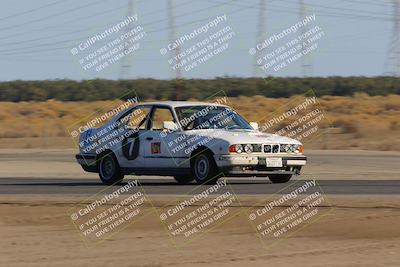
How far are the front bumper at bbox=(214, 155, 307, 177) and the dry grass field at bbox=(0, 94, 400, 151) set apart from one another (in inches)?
741

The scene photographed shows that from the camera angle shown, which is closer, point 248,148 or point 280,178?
point 248,148

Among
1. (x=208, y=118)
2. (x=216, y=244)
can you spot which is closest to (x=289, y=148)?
(x=208, y=118)

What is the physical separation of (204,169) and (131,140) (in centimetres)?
186

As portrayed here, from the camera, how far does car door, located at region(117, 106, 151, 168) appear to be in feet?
73.2

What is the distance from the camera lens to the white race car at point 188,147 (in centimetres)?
2119

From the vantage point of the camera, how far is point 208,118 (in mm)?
21938

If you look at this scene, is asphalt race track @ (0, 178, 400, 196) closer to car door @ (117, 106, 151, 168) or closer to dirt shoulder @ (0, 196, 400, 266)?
car door @ (117, 106, 151, 168)

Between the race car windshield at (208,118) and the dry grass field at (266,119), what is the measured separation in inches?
718

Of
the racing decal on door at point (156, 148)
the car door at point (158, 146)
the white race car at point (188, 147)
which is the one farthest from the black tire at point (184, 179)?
the racing decal on door at point (156, 148)

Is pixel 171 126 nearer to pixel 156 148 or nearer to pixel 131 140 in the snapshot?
pixel 156 148

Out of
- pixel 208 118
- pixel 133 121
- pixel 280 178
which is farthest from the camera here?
pixel 133 121

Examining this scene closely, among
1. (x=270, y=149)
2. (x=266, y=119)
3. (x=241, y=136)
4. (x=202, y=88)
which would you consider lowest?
(x=202, y=88)

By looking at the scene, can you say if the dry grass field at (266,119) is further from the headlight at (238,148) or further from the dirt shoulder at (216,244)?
the dirt shoulder at (216,244)

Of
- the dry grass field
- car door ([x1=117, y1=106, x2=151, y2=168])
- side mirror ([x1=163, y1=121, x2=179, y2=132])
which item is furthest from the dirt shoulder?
the dry grass field
